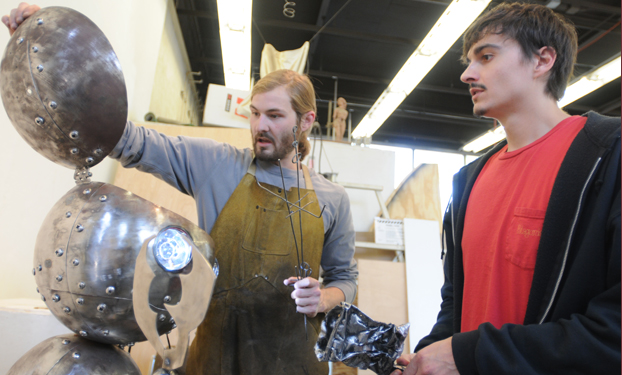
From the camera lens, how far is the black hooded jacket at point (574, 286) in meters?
0.64

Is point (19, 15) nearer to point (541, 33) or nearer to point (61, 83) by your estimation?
point (61, 83)

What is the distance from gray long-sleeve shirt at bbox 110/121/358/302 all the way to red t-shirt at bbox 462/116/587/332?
469 millimetres

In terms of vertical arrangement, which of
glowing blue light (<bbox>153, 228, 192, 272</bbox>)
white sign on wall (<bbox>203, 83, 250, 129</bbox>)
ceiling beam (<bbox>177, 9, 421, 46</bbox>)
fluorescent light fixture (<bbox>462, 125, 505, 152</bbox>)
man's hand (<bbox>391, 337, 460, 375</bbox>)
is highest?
ceiling beam (<bbox>177, 9, 421, 46</bbox>)

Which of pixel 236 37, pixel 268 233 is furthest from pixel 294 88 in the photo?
pixel 236 37

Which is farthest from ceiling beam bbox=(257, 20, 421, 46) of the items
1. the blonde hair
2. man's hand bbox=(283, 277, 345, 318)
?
man's hand bbox=(283, 277, 345, 318)

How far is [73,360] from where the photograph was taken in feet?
2.42

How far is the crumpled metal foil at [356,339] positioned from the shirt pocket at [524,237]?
0.98ft

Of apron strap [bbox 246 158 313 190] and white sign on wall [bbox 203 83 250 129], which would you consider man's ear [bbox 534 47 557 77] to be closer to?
apron strap [bbox 246 158 313 190]

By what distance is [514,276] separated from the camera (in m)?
0.88

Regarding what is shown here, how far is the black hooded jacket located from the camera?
643 millimetres

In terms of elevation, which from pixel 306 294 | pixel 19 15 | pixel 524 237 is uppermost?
pixel 19 15

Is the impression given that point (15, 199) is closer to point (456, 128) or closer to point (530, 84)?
point (530, 84)

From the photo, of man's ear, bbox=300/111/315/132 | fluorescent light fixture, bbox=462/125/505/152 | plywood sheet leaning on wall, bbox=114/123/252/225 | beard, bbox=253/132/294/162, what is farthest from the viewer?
fluorescent light fixture, bbox=462/125/505/152

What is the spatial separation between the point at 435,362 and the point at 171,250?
0.56m
